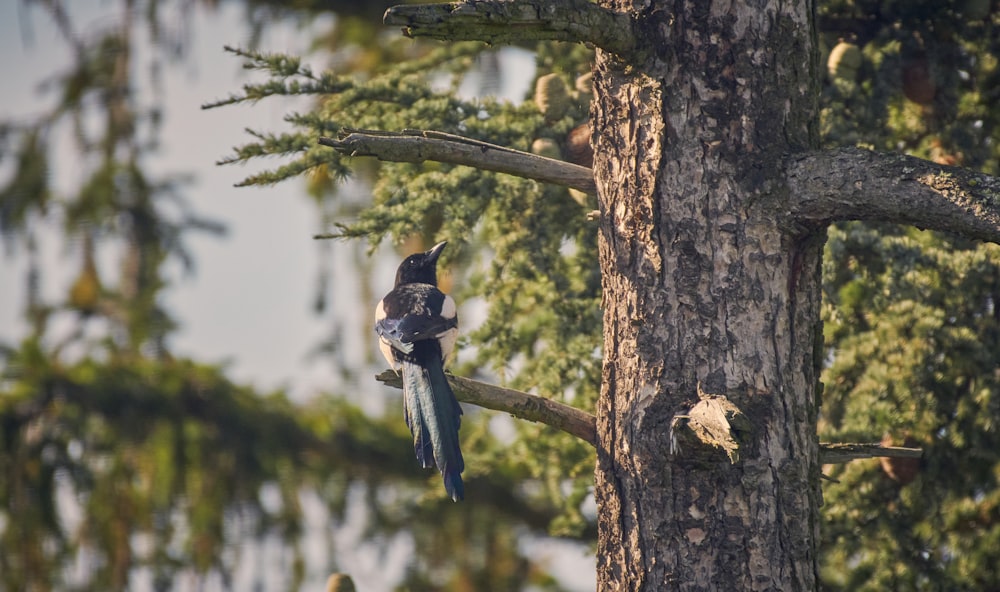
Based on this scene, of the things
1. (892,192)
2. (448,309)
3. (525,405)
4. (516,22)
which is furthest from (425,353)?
(892,192)

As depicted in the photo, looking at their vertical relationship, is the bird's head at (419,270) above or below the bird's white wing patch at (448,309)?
above

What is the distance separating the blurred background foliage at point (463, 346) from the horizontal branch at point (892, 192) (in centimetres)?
133

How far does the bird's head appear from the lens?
5.12m

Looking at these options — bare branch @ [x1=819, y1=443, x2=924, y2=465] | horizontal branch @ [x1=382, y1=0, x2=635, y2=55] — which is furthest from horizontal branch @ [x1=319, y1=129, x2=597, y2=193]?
bare branch @ [x1=819, y1=443, x2=924, y2=465]

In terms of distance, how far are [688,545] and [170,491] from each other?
12.5ft

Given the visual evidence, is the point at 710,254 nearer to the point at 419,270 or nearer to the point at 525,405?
the point at 525,405

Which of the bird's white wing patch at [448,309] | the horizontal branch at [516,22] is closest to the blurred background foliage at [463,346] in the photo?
the bird's white wing patch at [448,309]

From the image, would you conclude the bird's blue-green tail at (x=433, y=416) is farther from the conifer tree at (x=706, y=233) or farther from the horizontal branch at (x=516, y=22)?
the horizontal branch at (x=516, y=22)

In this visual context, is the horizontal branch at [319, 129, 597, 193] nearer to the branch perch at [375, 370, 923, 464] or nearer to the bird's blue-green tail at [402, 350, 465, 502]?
the branch perch at [375, 370, 923, 464]

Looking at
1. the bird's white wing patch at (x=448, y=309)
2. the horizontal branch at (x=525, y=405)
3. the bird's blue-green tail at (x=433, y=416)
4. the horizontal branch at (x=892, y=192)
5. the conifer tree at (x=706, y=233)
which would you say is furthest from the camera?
the bird's white wing patch at (x=448, y=309)

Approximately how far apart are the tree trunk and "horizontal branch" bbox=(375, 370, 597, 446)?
98 millimetres

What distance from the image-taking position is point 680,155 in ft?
10.7

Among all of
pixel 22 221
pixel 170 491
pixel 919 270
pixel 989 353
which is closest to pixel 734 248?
pixel 919 270

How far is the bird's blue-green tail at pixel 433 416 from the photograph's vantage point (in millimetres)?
3447
